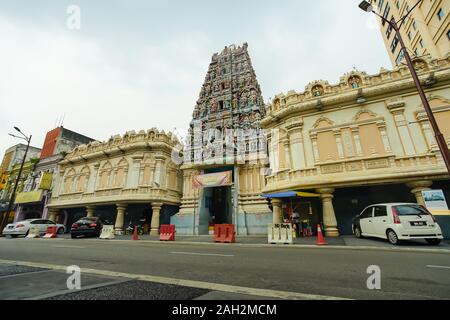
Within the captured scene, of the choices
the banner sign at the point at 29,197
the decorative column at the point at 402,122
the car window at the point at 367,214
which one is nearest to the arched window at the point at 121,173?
the banner sign at the point at 29,197

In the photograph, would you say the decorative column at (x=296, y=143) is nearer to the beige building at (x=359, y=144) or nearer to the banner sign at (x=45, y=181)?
the beige building at (x=359, y=144)

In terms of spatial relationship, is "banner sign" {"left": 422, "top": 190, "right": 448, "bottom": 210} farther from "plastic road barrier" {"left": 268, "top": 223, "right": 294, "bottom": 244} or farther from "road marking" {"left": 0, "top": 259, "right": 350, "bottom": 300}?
"road marking" {"left": 0, "top": 259, "right": 350, "bottom": 300}

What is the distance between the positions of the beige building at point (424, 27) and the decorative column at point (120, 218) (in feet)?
91.3

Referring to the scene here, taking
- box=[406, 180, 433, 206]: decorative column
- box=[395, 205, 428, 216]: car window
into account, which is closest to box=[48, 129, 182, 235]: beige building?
box=[395, 205, 428, 216]: car window

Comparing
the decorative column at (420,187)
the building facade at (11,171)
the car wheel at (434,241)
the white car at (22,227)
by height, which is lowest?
the car wheel at (434,241)

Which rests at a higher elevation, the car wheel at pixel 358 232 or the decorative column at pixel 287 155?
the decorative column at pixel 287 155

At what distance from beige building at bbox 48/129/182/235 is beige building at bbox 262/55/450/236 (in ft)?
38.6

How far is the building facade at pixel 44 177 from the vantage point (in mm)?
26984

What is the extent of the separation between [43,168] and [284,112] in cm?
3371

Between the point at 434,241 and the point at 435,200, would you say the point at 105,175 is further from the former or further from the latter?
the point at 435,200

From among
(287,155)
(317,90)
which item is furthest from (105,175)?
(317,90)

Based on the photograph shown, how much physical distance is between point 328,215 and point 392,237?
3.81m

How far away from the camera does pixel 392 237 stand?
29.0 ft

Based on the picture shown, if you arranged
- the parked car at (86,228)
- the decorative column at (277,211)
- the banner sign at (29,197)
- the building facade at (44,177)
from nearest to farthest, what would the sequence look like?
the decorative column at (277,211)
the parked car at (86,228)
the banner sign at (29,197)
the building facade at (44,177)
